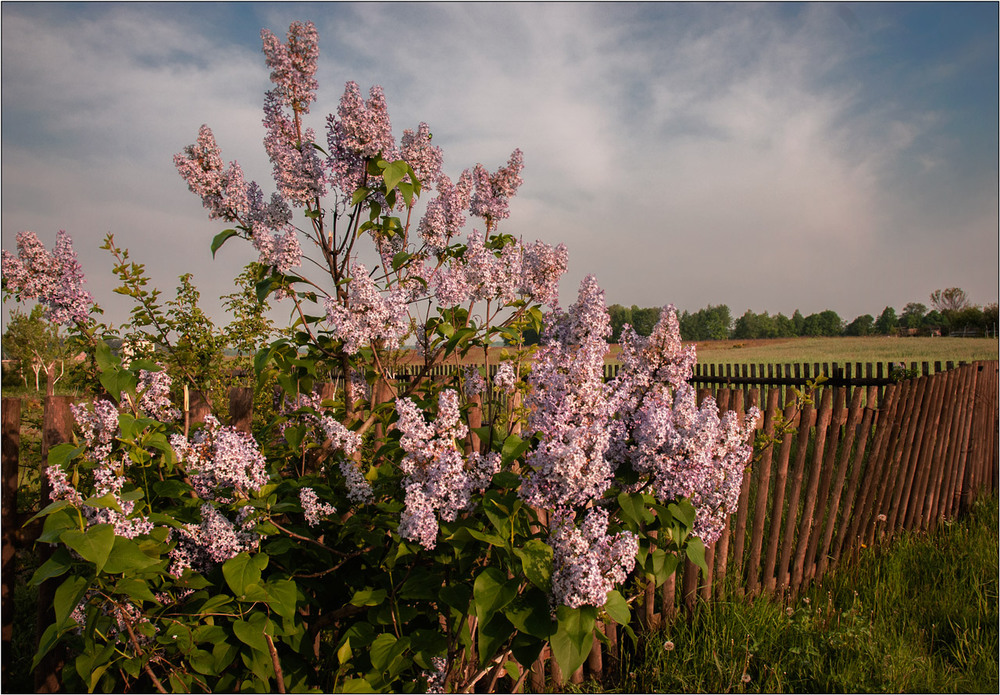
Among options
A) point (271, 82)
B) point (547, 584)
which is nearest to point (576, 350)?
point (547, 584)

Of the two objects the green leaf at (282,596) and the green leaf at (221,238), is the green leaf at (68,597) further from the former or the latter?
the green leaf at (221,238)

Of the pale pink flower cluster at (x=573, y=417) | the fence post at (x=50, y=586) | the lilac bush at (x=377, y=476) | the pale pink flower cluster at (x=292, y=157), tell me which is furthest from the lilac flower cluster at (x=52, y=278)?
the pale pink flower cluster at (x=573, y=417)

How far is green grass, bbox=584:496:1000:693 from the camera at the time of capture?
3.27 m

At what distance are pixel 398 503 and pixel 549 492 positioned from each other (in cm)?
63

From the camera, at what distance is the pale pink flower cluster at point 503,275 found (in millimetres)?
2664

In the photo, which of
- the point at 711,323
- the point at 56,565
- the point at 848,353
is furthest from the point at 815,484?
the point at 711,323

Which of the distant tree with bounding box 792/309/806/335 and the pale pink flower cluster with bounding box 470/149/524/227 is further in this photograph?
the distant tree with bounding box 792/309/806/335

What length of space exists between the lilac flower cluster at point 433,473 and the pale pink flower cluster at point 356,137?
1452mm

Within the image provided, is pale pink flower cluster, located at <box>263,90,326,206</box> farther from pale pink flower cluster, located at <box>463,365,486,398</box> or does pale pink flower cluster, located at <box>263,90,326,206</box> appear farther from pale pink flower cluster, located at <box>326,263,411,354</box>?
pale pink flower cluster, located at <box>463,365,486,398</box>

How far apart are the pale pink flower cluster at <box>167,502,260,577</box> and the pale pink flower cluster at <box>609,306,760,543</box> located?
1.25 meters

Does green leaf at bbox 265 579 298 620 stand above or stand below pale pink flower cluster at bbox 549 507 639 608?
below

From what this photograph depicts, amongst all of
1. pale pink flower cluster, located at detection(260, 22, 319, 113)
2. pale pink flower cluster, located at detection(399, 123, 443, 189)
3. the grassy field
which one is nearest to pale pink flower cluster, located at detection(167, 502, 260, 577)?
pale pink flower cluster, located at detection(399, 123, 443, 189)

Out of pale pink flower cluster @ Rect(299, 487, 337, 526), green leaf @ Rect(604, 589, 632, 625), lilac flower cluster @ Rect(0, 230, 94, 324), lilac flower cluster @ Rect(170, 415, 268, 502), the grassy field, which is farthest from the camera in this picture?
the grassy field

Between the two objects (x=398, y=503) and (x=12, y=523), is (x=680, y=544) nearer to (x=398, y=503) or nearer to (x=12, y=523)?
(x=398, y=503)
